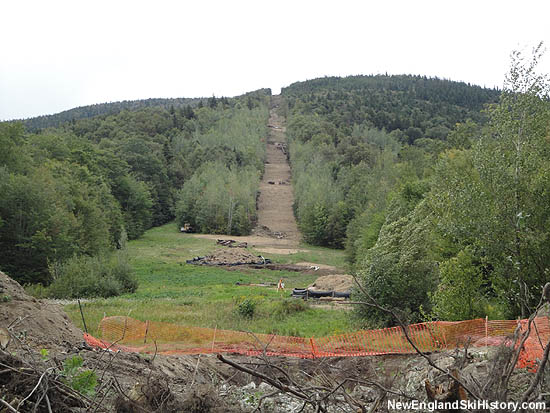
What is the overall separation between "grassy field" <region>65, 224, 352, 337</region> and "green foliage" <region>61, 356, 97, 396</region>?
1198 cm

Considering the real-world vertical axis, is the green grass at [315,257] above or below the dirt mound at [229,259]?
below

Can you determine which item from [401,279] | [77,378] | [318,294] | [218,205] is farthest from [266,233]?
[77,378]

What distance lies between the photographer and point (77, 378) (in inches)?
196

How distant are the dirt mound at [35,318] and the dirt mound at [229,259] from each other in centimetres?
3487

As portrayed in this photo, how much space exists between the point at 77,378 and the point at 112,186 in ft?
225

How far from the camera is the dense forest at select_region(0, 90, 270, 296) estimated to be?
32906 millimetres

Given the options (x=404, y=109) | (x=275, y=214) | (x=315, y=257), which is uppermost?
(x=404, y=109)

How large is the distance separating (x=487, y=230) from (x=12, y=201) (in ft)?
109

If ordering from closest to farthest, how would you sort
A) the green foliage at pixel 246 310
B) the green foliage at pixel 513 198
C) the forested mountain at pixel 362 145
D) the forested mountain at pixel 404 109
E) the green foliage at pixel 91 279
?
1. the green foliage at pixel 513 198
2. the green foliage at pixel 246 310
3. the green foliage at pixel 91 279
4. the forested mountain at pixel 362 145
5. the forested mountain at pixel 404 109

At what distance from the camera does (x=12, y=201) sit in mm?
33125

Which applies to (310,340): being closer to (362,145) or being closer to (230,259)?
(230,259)

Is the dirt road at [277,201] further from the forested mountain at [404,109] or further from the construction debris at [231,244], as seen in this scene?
the forested mountain at [404,109]

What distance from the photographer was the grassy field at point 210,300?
746 inches

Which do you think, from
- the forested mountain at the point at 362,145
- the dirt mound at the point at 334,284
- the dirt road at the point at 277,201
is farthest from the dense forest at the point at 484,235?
the dirt road at the point at 277,201
